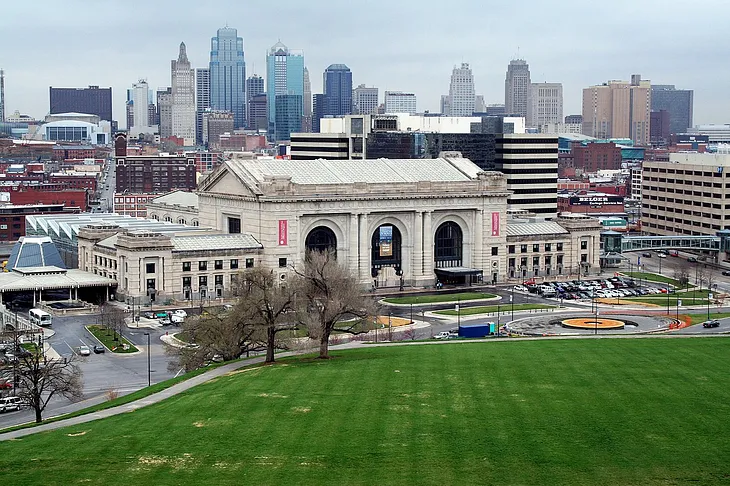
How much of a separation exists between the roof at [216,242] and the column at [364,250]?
1333cm

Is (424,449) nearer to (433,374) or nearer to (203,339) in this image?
(433,374)

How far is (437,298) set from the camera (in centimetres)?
15275

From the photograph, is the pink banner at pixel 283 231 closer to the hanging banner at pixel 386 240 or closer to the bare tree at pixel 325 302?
the hanging banner at pixel 386 240

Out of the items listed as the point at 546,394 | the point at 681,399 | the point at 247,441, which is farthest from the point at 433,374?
the point at 247,441

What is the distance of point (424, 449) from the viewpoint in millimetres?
64500

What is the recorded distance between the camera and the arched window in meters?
170

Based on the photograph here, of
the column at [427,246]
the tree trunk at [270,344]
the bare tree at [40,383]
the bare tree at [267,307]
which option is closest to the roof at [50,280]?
the column at [427,246]

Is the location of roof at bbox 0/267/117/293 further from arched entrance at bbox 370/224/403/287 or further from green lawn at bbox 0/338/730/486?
green lawn at bbox 0/338/730/486

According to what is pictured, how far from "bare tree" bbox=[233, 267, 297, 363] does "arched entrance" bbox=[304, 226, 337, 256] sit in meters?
59.3

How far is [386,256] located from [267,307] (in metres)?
72.1

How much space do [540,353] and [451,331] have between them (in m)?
28.2

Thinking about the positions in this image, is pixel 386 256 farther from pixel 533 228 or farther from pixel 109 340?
pixel 109 340

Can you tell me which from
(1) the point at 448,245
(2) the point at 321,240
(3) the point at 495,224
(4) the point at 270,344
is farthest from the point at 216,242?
(4) the point at 270,344

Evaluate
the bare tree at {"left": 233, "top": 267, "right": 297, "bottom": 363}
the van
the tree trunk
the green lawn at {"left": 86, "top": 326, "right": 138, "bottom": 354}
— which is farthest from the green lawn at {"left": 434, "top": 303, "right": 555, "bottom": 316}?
the van
